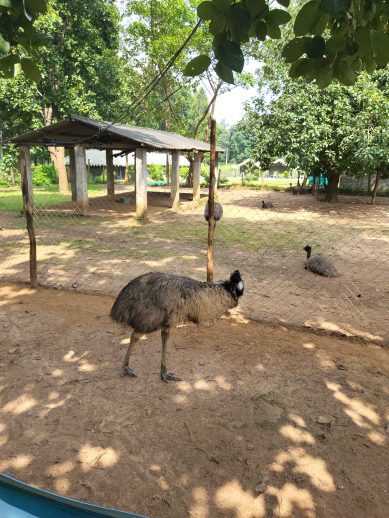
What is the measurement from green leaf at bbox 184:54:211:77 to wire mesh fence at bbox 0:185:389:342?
518 cm

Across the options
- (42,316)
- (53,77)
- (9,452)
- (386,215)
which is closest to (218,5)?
(9,452)

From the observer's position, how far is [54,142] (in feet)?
56.7

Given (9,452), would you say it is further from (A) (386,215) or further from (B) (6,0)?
(A) (386,215)

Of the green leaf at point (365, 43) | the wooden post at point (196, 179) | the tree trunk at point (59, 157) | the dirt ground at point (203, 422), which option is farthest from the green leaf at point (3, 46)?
the tree trunk at point (59, 157)

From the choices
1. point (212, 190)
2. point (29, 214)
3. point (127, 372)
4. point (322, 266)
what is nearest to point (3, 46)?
point (127, 372)

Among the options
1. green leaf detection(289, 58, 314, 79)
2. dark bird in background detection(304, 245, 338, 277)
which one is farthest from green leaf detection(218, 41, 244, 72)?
dark bird in background detection(304, 245, 338, 277)

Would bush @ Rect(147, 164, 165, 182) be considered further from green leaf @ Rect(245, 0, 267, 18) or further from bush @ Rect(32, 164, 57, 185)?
green leaf @ Rect(245, 0, 267, 18)

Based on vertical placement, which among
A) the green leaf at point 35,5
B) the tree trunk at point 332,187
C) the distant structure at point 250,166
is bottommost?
Result: the tree trunk at point 332,187

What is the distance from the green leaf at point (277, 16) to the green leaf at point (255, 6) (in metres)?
0.12

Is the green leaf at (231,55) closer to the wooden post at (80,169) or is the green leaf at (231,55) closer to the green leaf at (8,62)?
the green leaf at (8,62)

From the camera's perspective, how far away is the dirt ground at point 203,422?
124 inches

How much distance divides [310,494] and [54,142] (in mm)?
17554

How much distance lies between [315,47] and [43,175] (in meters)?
37.9

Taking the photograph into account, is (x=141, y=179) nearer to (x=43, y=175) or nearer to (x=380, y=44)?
(x=380, y=44)
